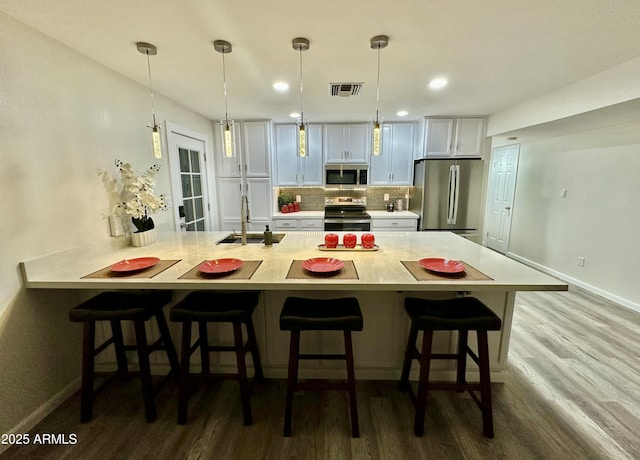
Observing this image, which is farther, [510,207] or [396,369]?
[510,207]

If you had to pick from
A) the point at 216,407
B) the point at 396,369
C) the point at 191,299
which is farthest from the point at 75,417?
the point at 396,369

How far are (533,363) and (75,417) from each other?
10.4ft

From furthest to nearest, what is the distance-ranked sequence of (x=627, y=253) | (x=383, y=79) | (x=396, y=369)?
(x=627, y=253)
(x=383, y=79)
(x=396, y=369)

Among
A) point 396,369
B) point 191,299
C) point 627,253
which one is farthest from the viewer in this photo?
point 627,253

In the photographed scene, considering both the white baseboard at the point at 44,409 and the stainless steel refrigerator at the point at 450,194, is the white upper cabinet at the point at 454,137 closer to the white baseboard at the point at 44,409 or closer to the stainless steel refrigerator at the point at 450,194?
the stainless steel refrigerator at the point at 450,194

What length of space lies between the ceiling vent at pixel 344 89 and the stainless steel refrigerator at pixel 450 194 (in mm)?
1817

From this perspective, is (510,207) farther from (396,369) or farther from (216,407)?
(216,407)

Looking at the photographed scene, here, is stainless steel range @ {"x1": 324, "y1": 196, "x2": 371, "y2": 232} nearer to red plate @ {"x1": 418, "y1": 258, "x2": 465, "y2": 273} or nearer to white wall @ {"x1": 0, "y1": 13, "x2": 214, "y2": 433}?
red plate @ {"x1": 418, "y1": 258, "x2": 465, "y2": 273}

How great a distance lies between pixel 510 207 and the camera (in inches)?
189

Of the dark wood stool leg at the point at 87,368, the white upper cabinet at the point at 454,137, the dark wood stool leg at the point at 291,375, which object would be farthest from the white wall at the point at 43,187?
the white upper cabinet at the point at 454,137

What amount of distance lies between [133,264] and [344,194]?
11.8 feet

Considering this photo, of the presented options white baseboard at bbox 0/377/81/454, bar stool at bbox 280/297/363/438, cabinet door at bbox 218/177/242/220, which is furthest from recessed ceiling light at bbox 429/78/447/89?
white baseboard at bbox 0/377/81/454

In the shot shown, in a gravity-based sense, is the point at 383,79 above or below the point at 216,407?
above

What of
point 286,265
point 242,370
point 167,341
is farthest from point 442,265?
point 167,341
